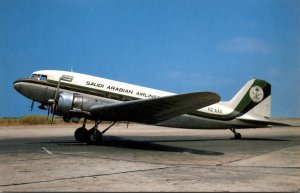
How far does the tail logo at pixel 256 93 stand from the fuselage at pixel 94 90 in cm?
337

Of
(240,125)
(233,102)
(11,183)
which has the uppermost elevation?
(233,102)

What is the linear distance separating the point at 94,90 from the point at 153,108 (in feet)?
13.2

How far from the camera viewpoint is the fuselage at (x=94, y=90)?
54.7 ft

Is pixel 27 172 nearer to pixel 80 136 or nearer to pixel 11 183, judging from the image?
pixel 11 183

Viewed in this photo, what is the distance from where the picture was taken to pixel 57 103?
607 inches

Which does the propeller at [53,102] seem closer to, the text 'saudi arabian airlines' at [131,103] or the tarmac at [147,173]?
the text 'saudi arabian airlines' at [131,103]

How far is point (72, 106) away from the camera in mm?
15297

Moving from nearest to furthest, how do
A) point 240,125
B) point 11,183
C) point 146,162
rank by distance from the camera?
point 11,183 < point 146,162 < point 240,125

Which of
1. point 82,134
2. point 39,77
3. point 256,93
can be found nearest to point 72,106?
point 82,134

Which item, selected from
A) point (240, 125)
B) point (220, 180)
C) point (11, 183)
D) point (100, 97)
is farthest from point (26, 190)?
point (240, 125)

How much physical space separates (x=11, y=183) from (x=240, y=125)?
15.1m

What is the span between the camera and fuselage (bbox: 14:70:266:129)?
54.7ft

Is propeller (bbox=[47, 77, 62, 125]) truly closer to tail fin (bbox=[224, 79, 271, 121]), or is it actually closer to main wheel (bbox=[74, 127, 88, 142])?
main wheel (bbox=[74, 127, 88, 142])

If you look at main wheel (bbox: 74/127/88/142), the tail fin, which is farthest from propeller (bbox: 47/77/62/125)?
the tail fin
